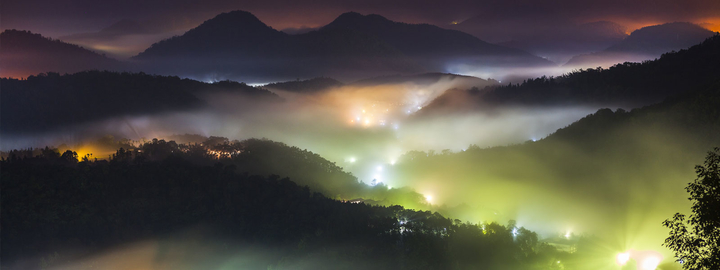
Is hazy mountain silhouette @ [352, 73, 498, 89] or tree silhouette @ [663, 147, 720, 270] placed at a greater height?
hazy mountain silhouette @ [352, 73, 498, 89]

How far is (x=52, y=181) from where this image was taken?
4119 cm

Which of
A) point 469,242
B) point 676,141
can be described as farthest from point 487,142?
point 469,242

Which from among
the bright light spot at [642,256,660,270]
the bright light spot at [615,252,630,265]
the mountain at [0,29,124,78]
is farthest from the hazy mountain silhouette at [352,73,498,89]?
the bright light spot at [642,256,660,270]

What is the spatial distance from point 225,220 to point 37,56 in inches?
4256

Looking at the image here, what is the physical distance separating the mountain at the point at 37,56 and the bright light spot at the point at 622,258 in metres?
115

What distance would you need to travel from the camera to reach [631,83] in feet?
327

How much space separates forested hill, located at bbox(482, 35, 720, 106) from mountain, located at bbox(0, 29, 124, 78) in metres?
114

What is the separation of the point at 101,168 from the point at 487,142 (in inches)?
3078

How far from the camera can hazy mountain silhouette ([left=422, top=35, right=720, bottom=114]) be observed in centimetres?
8451

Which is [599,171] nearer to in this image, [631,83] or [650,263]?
[650,263]

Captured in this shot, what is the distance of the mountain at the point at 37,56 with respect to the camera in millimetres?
113000

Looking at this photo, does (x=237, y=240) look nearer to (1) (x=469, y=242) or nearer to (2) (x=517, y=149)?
(1) (x=469, y=242)

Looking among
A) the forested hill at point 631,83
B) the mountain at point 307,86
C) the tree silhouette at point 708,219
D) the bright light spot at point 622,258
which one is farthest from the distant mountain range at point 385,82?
the tree silhouette at point 708,219

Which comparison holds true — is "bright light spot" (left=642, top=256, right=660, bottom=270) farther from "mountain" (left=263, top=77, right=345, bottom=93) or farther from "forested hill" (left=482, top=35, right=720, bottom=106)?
"mountain" (left=263, top=77, right=345, bottom=93)
